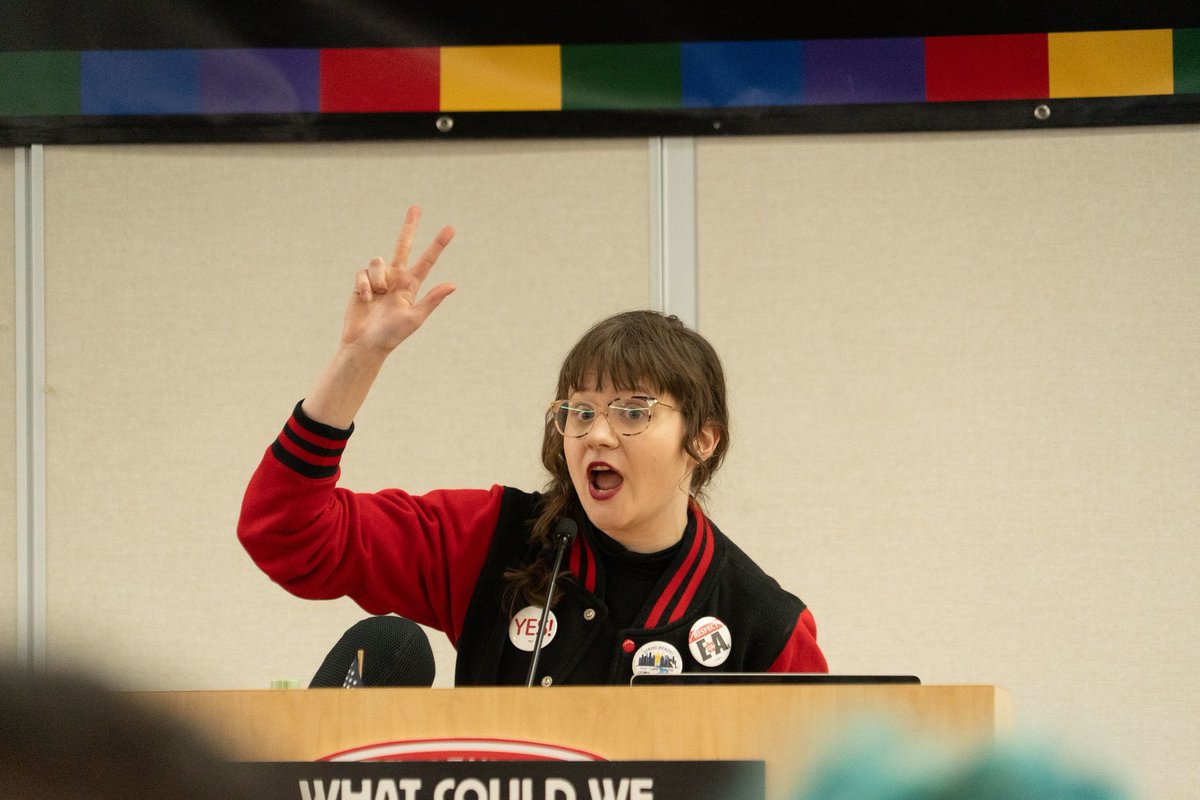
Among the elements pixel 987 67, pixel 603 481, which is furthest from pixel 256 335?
pixel 987 67

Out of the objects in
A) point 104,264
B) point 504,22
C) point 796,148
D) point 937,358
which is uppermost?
point 504,22

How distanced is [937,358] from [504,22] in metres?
1.16

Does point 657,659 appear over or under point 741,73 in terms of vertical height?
under

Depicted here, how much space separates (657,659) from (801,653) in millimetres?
208

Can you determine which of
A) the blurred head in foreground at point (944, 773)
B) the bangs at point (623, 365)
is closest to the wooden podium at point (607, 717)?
the blurred head in foreground at point (944, 773)

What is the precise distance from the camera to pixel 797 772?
3.44 feet

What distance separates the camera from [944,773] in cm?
95

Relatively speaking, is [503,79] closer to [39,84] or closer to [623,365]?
[39,84]

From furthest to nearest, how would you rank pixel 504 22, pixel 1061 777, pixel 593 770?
Result: pixel 504 22 < pixel 593 770 < pixel 1061 777

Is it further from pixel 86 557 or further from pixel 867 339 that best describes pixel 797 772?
pixel 86 557

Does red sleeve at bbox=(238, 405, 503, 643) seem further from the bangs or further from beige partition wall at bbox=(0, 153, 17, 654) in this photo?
beige partition wall at bbox=(0, 153, 17, 654)

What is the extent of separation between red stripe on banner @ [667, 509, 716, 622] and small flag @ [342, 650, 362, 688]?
0.41 meters

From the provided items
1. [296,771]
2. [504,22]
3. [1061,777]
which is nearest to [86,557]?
[504,22]

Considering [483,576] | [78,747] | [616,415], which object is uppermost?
[616,415]
